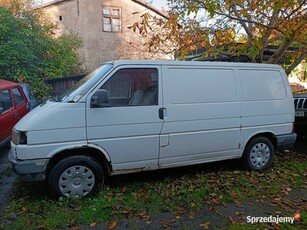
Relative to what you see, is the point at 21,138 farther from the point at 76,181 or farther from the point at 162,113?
the point at 162,113

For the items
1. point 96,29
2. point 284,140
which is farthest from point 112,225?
point 96,29

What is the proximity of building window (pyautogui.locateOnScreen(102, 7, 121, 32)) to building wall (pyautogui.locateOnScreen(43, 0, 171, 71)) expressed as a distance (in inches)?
7.8

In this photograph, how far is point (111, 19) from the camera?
17391mm

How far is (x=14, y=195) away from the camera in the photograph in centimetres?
430

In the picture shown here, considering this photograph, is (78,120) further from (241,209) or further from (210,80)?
(241,209)

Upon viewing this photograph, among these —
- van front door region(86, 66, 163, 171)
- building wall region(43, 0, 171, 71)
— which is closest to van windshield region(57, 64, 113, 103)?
van front door region(86, 66, 163, 171)

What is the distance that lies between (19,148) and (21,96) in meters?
4.59

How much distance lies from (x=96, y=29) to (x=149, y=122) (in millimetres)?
14448

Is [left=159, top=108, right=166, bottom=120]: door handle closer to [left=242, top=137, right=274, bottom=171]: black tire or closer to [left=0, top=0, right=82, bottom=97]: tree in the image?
[left=242, top=137, right=274, bottom=171]: black tire

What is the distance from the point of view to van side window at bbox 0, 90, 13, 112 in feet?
20.8

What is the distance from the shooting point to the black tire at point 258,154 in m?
5.16

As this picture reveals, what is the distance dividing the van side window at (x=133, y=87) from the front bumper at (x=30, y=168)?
1295mm

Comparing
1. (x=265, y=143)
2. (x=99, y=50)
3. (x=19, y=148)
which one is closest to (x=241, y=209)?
(x=265, y=143)

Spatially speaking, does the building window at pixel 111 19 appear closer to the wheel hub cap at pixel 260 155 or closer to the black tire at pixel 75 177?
the wheel hub cap at pixel 260 155
